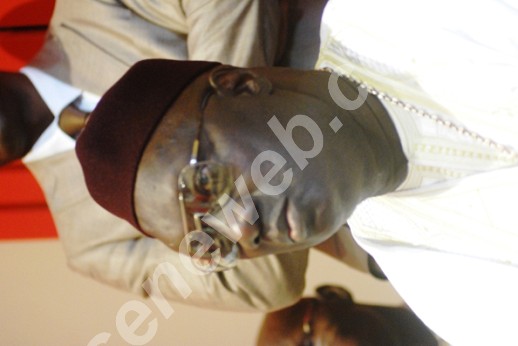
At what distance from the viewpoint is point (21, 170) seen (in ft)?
4.52

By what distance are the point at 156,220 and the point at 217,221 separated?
81 millimetres

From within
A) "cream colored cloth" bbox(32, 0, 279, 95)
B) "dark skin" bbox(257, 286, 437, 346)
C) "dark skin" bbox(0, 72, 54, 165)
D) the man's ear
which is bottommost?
"dark skin" bbox(257, 286, 437, 346)

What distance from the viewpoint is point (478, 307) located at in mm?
884

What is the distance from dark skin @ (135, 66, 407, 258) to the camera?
757 mm

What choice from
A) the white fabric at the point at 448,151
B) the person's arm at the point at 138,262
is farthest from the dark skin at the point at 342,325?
the white fabric at the point at 448,151

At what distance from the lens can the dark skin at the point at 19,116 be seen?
1124 mm

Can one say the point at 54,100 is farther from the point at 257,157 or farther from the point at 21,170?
the point at 257,157

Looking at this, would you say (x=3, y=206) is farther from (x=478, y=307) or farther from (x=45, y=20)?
(x=478, y=307)

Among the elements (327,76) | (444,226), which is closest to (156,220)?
(327,76)

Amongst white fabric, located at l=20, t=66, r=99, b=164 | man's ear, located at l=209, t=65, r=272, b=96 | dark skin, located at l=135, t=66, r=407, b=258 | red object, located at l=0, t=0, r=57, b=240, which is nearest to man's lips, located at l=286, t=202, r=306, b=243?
dark skin, located at l=135, t=66, r=407, b=258

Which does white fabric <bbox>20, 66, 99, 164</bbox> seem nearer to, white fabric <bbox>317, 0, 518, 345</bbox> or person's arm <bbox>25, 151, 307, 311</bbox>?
person's arm <bbox>25, 151, 307, 311</bbox>

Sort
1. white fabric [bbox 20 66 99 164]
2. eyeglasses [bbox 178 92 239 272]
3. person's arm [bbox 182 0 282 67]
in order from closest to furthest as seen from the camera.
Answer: eyeglasses [bbox 178 92 239 272] → person's arm [bbox 182 0 282 67] → white fabric [bbox 20 66 99 164]

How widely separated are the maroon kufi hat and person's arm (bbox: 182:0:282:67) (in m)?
0.25

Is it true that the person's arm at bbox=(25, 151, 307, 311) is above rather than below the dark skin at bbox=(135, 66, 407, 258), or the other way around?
below
